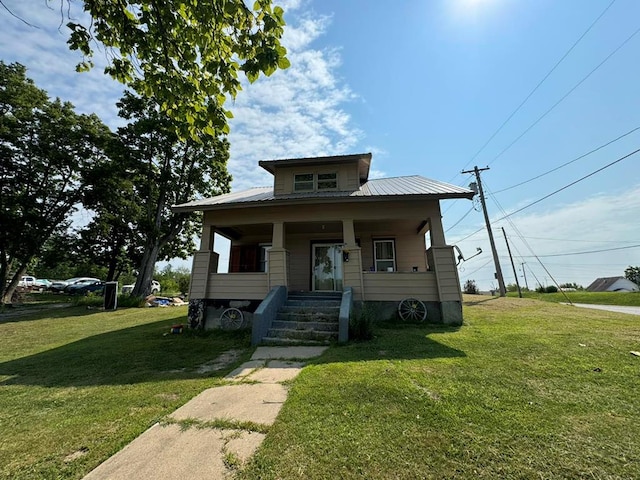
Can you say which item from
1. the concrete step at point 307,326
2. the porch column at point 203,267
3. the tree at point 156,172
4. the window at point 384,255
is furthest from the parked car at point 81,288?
the window at point 384,255

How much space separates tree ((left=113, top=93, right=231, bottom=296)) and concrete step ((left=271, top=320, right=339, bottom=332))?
14.0 m

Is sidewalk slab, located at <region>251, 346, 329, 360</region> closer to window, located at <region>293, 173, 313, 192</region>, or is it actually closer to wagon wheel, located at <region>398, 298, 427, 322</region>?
wagon wheel, located at <region>398, 298, 427, 322</region>

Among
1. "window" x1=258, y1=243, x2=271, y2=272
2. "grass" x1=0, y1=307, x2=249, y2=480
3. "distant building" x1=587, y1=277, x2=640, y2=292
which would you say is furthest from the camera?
"distant building" x1=587, y1=277, x2=640, y2=292

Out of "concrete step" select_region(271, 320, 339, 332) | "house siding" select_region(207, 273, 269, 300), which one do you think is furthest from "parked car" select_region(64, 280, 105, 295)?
"concrete step" select_region(271, 320, 339, 332)

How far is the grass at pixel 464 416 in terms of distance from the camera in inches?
77.7

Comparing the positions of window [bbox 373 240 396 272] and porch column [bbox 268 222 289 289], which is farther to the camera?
window [bbox 373 240 396 272]

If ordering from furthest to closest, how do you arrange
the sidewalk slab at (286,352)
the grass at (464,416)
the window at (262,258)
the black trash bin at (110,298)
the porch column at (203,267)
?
the black trash bin at (110,298) → the window at (262,258) → the porch column at (203,267) → the sidewalk slab at (286,352) → the grass at (464,416)

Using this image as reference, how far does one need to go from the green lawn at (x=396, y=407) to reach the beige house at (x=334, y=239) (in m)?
2.18

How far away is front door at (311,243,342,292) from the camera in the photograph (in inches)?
→ 403

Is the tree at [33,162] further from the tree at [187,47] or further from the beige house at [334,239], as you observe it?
the tree at [187,47]

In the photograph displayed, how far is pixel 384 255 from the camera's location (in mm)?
10617

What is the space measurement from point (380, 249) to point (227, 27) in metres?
8.79

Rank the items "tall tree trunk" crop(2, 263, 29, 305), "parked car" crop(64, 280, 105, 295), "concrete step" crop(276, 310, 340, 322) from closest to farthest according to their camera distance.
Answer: "concrete step" crop(276, 310, 340, 322)
"tall tree trunk" crop(2, 263, 29, 305)
"parked car" crop(64, 280, 105, 295)

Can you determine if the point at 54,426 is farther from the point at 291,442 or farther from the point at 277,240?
the point at 277,240
